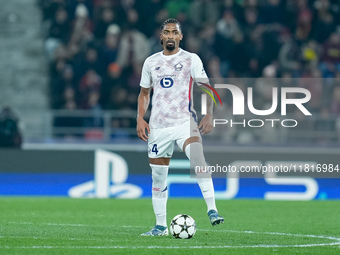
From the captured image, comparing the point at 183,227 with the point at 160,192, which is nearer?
the point at 183,227

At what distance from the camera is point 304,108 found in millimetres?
14805

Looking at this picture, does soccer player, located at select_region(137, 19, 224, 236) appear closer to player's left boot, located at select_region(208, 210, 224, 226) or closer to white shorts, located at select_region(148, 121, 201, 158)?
white shorts, located at select_region(148, 121, 201, 158)

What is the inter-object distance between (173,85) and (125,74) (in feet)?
27.7

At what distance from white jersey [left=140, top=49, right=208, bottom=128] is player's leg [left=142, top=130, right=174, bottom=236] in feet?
0.50

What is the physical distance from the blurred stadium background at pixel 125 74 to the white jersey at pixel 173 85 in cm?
651

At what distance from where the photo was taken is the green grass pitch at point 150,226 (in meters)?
7.16

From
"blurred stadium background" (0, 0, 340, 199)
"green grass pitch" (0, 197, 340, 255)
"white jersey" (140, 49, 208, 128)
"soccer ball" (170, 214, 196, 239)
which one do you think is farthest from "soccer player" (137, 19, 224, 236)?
"blurred stadium background" (0, 0, 340, 199)

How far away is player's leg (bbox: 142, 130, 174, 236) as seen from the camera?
830 cm

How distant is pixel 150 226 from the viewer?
9.57m

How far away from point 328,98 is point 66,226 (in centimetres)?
713

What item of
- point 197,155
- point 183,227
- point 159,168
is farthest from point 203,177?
point 183,227

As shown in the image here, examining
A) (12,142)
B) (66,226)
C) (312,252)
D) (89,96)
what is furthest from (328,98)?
(312,252)

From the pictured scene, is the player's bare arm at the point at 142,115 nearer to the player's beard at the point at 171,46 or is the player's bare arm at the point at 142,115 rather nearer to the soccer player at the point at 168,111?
the soccer player at the point at 168,111

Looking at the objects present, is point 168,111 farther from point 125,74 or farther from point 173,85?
point 125,74
